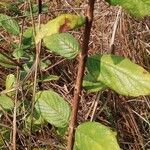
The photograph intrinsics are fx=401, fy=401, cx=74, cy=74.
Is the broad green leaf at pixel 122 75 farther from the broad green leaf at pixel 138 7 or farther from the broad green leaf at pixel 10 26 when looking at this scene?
the broad green leaf at pixel 10 26

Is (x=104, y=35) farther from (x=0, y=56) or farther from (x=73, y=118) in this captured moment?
(x=73, y=118)

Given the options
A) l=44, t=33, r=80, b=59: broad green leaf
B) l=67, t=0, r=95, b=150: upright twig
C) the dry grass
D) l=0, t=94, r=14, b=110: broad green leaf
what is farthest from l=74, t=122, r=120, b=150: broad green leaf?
the dry grass

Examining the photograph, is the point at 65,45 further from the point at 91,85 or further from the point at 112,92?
the point at 112,92

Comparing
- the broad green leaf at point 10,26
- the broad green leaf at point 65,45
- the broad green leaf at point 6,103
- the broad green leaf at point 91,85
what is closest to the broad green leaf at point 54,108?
the broad green leaf at point 91,85

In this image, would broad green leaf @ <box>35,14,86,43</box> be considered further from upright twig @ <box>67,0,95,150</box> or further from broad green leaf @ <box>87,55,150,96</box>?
broad green leaf @ <box>87,55,150,96</box>

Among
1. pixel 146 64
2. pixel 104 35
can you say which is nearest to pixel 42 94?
pixel 146 64
